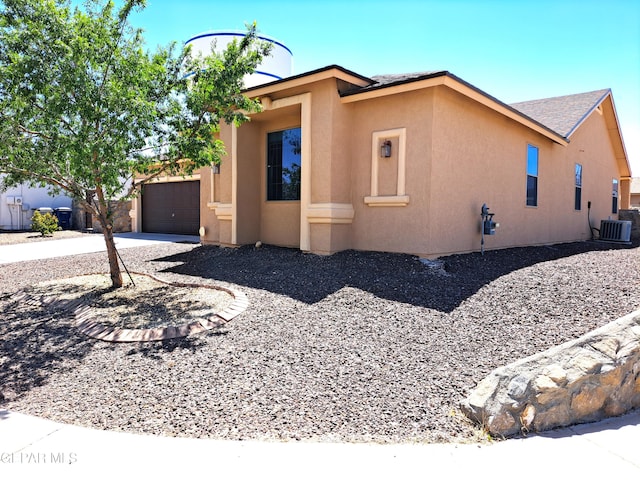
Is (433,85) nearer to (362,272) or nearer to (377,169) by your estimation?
(377,169)

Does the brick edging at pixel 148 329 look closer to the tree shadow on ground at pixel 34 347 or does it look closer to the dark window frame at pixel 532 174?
the tree shadow on ground at pixel 34 347

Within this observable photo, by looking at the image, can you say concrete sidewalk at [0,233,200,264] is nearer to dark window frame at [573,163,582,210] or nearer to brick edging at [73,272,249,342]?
brick edging at [73,272,249,342]

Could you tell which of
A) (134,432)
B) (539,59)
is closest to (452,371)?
(134,432)

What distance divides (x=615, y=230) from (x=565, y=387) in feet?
47.0

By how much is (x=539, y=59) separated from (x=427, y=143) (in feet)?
15.8

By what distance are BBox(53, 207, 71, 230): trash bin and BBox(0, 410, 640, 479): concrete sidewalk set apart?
20.1 metres

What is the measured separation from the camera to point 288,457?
8.82 feet

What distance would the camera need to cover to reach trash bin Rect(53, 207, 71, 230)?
2000cm

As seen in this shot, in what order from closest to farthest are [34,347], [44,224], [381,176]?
1. [34,347]
2. [381,176]
3. [44,224]

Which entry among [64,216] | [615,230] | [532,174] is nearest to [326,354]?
[532,174]

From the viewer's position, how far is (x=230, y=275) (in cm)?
752

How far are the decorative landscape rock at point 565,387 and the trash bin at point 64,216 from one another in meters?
22.0

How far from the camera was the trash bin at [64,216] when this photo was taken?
20000mm

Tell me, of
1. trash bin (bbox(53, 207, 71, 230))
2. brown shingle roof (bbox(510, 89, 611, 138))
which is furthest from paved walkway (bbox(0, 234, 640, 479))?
trash bin (bbox(53, 207, 71, 230))
